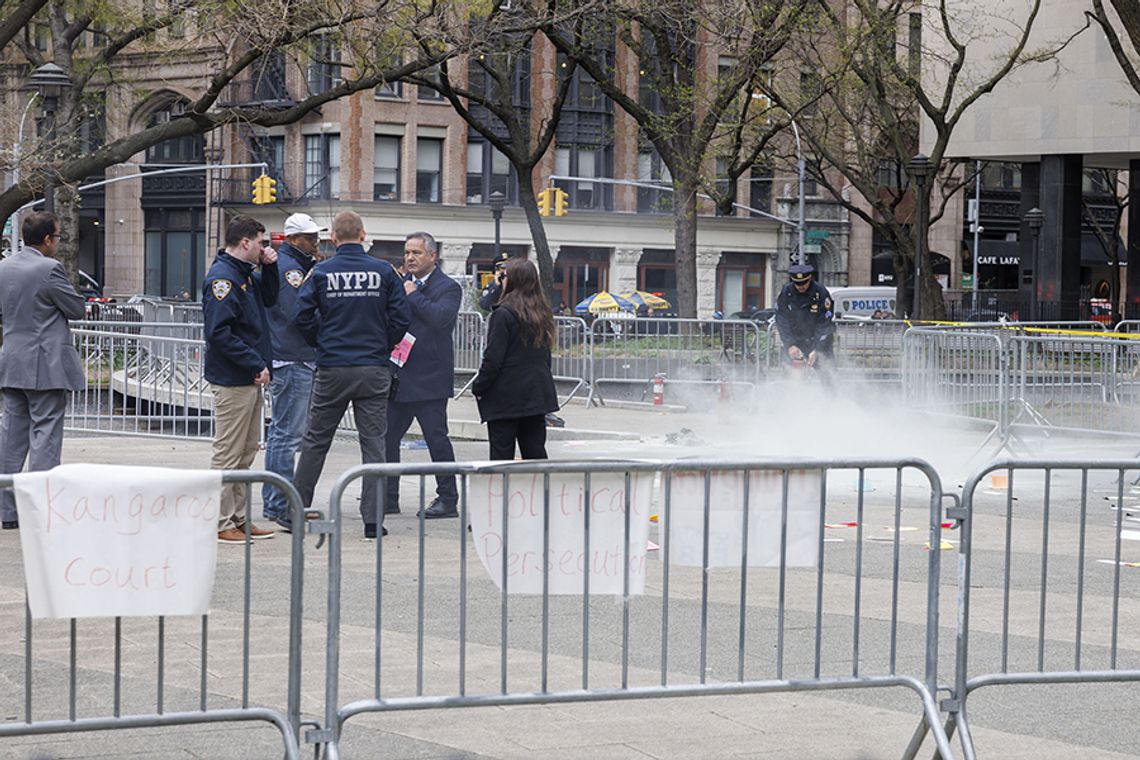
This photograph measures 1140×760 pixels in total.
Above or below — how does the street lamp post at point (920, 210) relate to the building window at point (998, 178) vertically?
below

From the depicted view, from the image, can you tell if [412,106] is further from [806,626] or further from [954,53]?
[806,626]

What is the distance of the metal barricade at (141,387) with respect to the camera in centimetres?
1734

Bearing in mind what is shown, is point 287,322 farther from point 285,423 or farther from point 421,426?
point 421,426

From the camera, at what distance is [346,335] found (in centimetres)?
1033

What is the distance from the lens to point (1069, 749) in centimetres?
605

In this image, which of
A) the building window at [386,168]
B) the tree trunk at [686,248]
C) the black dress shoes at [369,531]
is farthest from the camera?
the building window at [386,168]

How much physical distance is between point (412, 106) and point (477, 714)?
57339 mm

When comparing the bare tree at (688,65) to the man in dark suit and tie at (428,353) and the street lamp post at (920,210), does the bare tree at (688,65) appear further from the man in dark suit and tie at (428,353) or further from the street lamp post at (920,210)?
the man in dark suit and tie at (428,353)

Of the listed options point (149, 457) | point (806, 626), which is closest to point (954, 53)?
point (149, 457)

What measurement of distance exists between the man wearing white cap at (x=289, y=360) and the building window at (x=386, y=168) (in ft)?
168

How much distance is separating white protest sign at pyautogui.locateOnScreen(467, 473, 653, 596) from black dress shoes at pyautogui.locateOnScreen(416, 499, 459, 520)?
5607mm

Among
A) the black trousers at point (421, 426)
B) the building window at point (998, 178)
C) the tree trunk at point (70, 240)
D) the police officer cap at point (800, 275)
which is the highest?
the building window at point (998, 178)

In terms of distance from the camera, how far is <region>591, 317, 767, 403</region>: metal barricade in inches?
920

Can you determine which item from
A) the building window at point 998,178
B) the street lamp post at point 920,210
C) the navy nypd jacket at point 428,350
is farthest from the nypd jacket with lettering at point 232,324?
the building window at point 998,178
